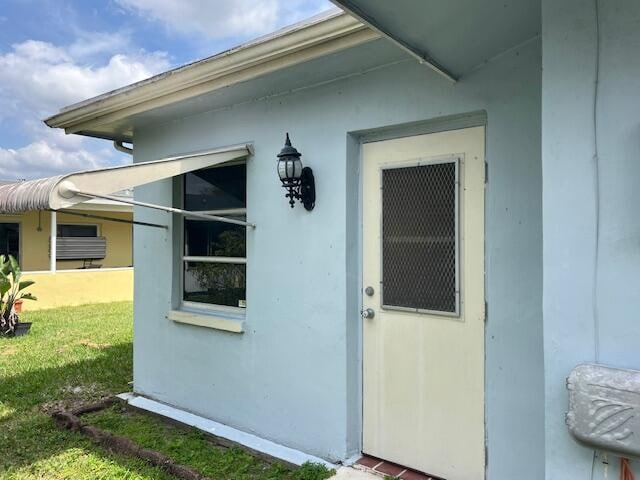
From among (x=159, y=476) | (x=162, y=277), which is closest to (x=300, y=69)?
(x=162, y=277)

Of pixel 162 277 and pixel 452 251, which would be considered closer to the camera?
pixel 452 251

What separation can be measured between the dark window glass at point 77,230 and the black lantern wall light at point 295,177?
14.5 m

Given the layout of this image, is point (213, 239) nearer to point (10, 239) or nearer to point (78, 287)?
point (78, 287)

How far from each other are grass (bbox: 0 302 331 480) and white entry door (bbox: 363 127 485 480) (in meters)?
0.74

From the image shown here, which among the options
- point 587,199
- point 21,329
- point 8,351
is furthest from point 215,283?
point 21,329

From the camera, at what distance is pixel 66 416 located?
4.55 meters

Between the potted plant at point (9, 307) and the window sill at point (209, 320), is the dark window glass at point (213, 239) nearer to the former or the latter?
the window sill at point (209, 320)

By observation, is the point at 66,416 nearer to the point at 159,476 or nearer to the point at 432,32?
the point at 159,476

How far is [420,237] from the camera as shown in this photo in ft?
10.7

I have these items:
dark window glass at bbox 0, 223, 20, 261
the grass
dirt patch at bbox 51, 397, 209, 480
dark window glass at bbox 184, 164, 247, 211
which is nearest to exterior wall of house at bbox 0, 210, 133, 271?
dark window glass at bbox 0, 223, 20, 261

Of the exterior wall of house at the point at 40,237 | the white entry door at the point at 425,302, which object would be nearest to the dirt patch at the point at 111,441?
the white entry door at the point at 425,302

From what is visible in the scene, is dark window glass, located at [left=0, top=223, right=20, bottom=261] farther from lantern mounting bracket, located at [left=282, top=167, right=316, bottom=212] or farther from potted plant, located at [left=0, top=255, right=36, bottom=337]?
lantern mounting bracket, located at [left=282, top=167, right=316, bottom=212]

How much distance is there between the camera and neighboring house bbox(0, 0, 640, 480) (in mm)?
1785

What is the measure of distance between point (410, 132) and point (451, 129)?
0.31 meters
